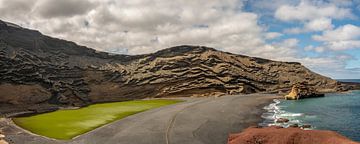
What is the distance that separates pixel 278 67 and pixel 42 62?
93.3 metres

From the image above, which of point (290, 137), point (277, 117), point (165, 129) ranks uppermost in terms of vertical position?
point (290, 137)

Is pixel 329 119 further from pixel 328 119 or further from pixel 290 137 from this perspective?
pixel 290 137

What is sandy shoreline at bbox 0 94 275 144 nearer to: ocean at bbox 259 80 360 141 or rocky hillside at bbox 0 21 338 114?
ocean at bbox 259 80 360 141

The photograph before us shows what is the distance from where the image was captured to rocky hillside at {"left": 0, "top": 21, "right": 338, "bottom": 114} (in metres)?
95.2

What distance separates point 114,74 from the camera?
5044 inches

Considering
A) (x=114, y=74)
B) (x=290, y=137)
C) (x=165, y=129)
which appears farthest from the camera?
(x=114, y=74)

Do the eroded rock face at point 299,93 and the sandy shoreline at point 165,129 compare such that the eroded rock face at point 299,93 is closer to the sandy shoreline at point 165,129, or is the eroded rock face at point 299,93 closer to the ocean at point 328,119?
the ocean at point 328,119

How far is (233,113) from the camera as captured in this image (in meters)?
64.9

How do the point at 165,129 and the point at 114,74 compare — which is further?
the point at 114,74

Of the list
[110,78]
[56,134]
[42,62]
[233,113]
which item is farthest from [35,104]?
[233,113]

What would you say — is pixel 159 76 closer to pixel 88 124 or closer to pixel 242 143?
pixel 88 124

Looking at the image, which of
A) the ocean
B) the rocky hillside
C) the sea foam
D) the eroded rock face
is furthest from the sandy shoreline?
the eroded rock face

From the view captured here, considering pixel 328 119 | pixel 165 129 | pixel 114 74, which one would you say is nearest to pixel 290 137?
pixel 165 129

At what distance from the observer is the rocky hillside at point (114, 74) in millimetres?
95250
